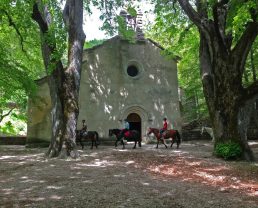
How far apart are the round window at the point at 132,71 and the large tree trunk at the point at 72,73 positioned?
30.9 ft

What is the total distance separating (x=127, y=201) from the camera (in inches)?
245

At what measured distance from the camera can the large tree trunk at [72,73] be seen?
13031 mm

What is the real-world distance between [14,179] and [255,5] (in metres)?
9.35

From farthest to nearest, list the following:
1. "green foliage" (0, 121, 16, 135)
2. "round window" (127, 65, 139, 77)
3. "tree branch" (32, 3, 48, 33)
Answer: "green foliage" (0, 121, 16, 135), "round window" (127, 65, 139, 77), "tree branch" (32, 3, 48, 33)

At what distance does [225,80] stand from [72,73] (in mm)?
6440

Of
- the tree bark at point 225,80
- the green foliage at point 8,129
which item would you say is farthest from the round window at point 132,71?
the green foliage at point 8,129

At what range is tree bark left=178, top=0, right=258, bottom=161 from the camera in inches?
488

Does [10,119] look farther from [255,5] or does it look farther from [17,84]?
[255,5]

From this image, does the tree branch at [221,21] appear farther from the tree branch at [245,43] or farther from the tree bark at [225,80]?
the tree branch at [245,43]

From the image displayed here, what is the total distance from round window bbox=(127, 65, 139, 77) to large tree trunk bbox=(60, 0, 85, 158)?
9415 mm

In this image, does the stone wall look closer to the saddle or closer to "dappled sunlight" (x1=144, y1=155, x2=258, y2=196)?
the saddle

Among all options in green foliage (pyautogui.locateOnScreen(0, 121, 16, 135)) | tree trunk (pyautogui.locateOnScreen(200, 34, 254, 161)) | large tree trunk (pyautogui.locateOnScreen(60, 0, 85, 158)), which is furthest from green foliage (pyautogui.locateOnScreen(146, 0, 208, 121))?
green foliage (pyautogui.locateOnScreen(0, 121, 16, 135))

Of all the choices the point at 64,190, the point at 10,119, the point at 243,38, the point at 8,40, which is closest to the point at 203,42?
the point at 243,38

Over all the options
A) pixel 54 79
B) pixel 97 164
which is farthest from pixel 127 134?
pixel 97 164
